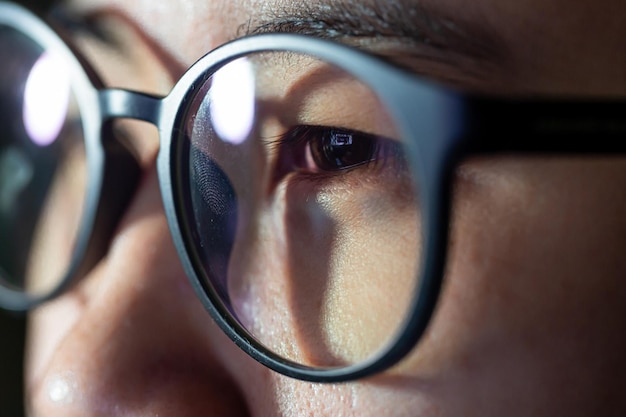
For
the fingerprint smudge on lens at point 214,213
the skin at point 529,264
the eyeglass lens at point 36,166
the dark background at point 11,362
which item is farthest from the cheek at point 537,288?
the dark background at point 11,362

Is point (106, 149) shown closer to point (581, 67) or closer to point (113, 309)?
point (113, 309)

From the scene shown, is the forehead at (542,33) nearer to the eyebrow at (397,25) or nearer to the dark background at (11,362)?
the eyebrow at (397,25)

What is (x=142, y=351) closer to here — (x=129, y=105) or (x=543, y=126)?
(x=129, y=105)

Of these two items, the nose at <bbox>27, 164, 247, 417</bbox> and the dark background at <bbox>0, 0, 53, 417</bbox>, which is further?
the dark background at <bbox>0, 0, 53, 417</bbox>

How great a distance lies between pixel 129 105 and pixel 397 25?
0.86 ft

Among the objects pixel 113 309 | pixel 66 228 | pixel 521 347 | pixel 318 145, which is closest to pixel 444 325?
pixel 521 347

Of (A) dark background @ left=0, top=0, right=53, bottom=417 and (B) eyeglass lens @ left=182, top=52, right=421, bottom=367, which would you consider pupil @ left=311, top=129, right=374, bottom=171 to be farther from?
(A) dark background @ left=0, top=0, right=53, bottom=417

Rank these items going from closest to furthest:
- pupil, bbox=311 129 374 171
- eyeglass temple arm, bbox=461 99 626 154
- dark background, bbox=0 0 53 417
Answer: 1. eyeglass temple arm, bbox=461 99 626 154
2. pupil, bbox=311 129 374 171
3. dark background, bbox=0 0 53 417

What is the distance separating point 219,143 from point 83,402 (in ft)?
0.82

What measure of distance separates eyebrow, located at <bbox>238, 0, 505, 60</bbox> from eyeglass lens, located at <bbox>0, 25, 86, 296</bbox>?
1.16 feet

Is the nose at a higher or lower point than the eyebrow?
lower

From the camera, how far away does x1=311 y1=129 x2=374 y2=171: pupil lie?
0.51 meters

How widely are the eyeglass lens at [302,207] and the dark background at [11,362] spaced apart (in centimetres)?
72

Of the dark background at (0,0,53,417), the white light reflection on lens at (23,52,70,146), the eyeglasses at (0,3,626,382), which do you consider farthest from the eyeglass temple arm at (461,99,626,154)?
the dark background at (0,0,53,417)
